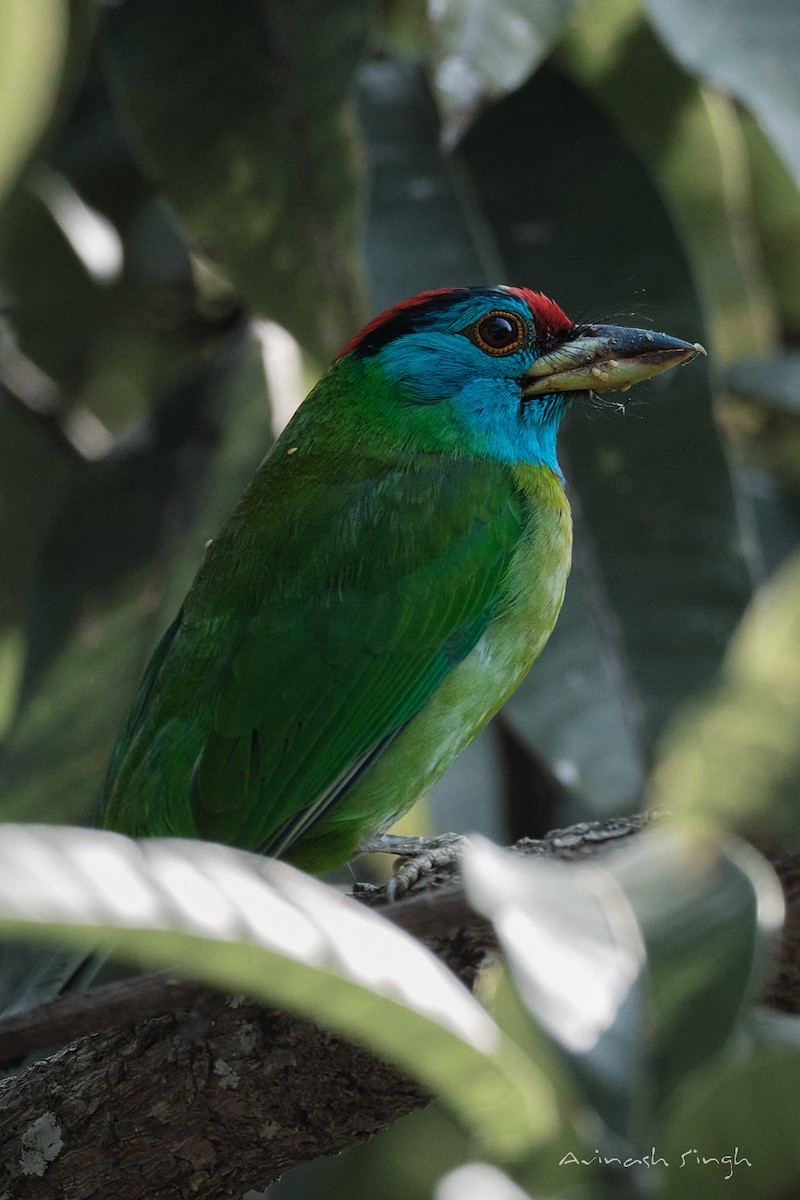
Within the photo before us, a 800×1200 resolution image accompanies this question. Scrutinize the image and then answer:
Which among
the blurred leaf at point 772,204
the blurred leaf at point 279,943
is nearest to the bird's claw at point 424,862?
the blurred leaf at point 279,943

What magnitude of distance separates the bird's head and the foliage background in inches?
7.6

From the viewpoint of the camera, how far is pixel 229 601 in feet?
8.91

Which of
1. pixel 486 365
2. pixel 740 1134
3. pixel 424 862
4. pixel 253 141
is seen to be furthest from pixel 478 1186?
pixel 253 141

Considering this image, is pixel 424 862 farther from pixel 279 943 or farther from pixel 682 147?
pixel 682 147

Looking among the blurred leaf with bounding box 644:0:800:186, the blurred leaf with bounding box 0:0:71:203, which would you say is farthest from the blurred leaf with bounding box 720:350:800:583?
the blurred leaf with bounding box 0:0:71:203

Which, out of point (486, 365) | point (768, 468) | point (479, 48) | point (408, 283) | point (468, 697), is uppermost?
point (479, 48)

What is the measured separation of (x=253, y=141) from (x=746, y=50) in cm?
114

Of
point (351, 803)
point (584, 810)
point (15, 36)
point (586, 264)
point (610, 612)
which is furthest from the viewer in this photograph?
point (584, 810)

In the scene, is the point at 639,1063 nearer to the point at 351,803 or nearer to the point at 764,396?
the point at 351,803

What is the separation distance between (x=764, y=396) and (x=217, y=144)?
4.73ft

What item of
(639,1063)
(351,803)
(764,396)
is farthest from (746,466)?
(639,1063)

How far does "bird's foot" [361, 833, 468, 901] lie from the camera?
254 cm

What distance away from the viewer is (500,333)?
124 inches

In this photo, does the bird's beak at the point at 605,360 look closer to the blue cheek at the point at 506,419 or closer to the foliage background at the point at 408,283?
the blue cheek at the point at 506,419
